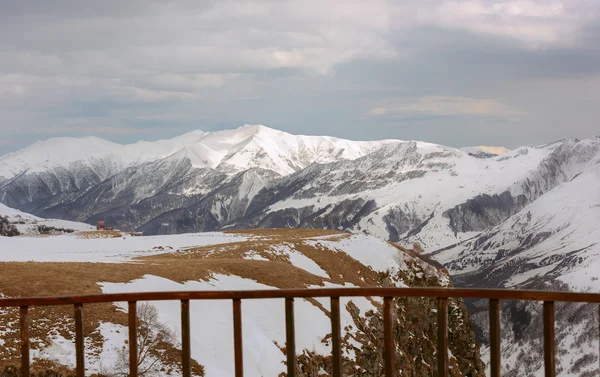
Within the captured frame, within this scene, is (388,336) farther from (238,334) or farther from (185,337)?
(185,337)

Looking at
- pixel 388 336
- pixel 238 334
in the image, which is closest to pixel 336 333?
pixel 388 336

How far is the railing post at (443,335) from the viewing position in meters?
9.63

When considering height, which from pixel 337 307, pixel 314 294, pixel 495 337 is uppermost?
pixel 314 294

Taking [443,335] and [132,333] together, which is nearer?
[443,335]

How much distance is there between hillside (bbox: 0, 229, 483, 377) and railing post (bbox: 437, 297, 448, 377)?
19531 millimetres

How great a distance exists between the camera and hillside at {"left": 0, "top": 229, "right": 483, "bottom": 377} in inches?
1107

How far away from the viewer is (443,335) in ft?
31.6

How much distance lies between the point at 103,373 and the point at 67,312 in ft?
17.6

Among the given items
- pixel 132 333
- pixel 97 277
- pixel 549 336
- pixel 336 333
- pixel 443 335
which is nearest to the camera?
pixel 549 336

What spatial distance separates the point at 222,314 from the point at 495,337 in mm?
27089

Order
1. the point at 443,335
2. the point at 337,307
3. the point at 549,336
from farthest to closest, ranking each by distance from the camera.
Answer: the point at 337,307 → the point at 443,335 → the point at 549,336

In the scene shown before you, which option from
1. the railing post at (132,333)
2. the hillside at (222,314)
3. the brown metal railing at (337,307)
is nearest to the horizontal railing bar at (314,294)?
the brown metal railing at (337,307)

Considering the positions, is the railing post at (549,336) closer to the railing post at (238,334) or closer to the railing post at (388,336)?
the railing post at (388,336)

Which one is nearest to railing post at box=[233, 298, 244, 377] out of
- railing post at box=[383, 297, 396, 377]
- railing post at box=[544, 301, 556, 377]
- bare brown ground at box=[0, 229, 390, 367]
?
railing post at box=[383, 297, 396, 377]
